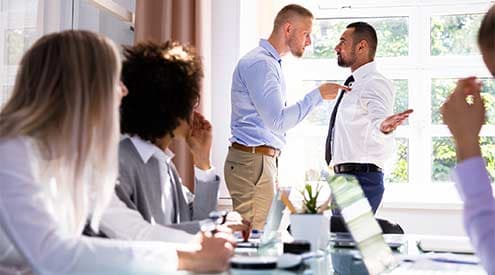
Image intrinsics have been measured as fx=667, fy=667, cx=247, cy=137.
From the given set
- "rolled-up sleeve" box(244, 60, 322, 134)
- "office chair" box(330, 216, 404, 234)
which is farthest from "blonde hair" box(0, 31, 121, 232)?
"rolled-up sleeve" box(244, 60, 322, 134)

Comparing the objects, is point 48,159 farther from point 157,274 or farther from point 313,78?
point 313,78

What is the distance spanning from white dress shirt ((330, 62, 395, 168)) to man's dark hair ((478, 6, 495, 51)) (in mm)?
2133

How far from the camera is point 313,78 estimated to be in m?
4.22

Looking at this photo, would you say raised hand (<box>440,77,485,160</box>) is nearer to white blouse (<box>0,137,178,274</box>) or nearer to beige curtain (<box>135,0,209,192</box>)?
white blouse (<box>0,137,178,274</box>)

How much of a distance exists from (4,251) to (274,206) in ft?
2.54

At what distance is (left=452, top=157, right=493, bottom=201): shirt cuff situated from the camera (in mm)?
1101

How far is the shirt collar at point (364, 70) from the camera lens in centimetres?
359

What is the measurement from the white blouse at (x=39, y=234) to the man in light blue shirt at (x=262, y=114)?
6.31ft

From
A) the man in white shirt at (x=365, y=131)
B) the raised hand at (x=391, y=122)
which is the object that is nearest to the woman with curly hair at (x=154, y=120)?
the raised hand at (x=391, y=122)

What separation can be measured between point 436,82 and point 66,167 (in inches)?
127

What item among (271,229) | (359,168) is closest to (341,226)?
(271,229)

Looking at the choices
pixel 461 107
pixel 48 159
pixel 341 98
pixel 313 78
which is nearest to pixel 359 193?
pixel 461 107

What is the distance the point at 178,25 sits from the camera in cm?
376

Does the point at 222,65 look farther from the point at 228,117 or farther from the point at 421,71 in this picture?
the point at 421,71
